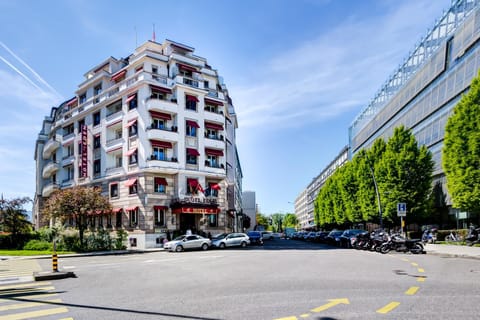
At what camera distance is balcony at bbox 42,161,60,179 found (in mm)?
50816

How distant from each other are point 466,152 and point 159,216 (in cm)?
2556

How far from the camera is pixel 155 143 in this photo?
122ft

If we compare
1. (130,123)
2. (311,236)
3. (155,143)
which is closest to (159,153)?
(155,143)

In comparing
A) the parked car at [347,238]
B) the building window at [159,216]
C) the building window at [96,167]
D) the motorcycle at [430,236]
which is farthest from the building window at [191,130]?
the motorcycle at [430,236]

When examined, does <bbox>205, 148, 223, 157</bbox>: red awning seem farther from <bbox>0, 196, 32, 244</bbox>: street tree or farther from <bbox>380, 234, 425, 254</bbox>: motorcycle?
<bbox>380, 234, 425, 254</bbox>: motorcycle

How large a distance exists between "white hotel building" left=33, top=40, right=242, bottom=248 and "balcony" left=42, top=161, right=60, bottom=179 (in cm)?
604

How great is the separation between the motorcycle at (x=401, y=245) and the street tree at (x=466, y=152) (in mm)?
7088

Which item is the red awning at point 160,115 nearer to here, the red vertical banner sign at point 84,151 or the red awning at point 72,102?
the red vertical banner sign at point 84,151

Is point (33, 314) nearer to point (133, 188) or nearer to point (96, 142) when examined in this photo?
point (133, 188)

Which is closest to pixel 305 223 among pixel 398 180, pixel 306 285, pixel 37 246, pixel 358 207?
pixel 358 207

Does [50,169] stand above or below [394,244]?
above

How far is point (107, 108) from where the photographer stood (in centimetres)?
4250

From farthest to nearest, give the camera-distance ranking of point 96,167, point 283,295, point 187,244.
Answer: point 96,167, point 187,244, point 283,295

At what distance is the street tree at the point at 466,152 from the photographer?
26219 mm
